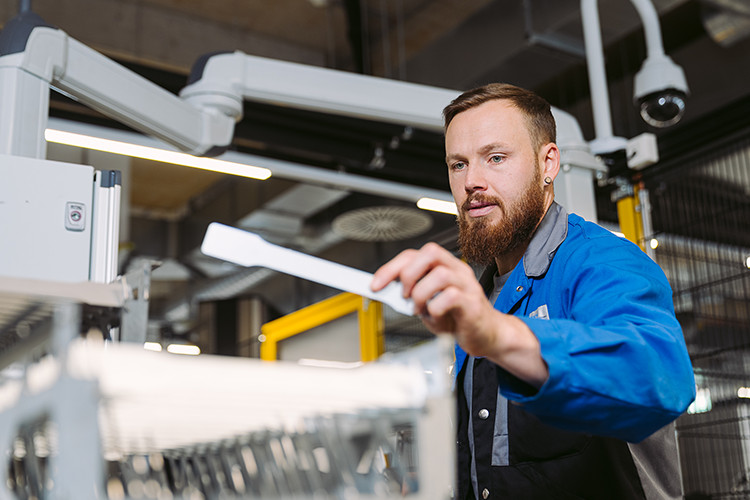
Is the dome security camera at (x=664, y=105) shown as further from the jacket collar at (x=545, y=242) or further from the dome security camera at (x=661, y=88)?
the jacket collar at (x=545, y=242)

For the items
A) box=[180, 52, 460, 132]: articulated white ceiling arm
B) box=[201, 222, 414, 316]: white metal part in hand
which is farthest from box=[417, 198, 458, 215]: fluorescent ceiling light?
box=[201, 222, 414, 316]: white metal part in hand

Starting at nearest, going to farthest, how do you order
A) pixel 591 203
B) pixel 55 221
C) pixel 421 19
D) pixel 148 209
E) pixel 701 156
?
pixel 55 221 < pixel 591 203 < pixel 701 156 < pixel 421 19 < pixel 148 209

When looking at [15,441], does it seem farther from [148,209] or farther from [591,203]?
[148,209]

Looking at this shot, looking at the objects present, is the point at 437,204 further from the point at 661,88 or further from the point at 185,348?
the point at 185,348

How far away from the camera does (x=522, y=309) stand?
5.15 ft

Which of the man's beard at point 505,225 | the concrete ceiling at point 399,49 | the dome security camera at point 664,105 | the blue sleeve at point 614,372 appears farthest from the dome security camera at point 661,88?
the blue sleeve at point 614,372

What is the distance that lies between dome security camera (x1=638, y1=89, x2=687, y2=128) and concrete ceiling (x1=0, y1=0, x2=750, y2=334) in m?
0.37

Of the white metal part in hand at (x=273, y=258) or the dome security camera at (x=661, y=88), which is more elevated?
the dome security camera at (x=661, y=88)

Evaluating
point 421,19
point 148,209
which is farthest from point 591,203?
point 148,209

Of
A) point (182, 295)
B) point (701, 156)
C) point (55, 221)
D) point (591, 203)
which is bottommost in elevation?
point (55, 221)

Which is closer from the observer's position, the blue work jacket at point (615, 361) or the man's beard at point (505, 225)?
the blue work jacket at point (615, 361)

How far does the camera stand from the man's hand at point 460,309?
90 centimetres

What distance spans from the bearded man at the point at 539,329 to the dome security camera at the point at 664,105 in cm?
157

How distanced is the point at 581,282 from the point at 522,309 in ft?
0.83
